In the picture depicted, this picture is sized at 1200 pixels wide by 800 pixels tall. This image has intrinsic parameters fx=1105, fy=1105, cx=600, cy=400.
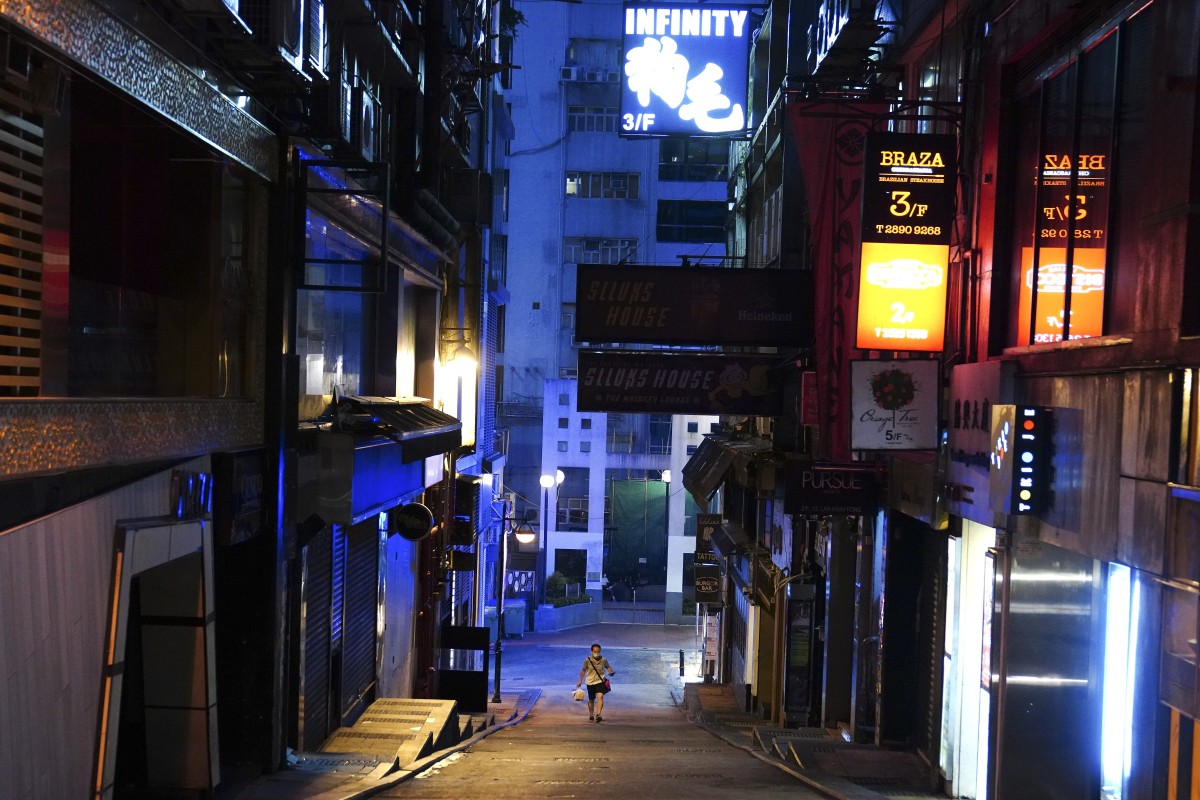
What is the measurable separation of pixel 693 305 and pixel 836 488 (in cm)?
370

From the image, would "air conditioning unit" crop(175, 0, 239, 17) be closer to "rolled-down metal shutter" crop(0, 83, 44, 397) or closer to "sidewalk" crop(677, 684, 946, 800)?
"rolled-down metal shutter" crop(0, 83, 44, 397)

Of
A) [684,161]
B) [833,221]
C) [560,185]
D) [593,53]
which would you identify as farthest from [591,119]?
[833,221]

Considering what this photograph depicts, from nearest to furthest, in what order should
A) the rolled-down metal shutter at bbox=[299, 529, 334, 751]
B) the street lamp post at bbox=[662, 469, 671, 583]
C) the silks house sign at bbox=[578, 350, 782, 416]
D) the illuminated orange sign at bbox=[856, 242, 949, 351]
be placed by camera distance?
1. the illuminated orange sign at bbox=[856, 242, 949, 351]
2. the rolled-down metal shutter at bbox=[299, 529, 334, 751]
3. the silks house sign at bbox=[578, 350, 782, 416]
4. the street lamp post at bbox=[662, 469, 671, 583]

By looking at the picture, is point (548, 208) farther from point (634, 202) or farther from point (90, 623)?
point (90, 623)

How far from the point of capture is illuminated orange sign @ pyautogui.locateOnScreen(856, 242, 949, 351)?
12.4 m

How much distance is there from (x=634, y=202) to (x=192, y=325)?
41658 mm

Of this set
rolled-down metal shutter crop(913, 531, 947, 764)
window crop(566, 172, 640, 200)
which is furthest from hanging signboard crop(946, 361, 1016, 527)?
window crop(566, 172, 640, 200)

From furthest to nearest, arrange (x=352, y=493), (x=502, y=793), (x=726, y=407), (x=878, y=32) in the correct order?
(x=726, y=407)
(x=878, y=32)
(x=352, y=493)
(x=502, y=793)

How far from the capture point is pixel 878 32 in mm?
15422

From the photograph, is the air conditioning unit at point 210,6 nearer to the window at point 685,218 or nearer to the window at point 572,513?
the window at point 685,218

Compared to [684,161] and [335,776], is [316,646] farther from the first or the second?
[684,161]

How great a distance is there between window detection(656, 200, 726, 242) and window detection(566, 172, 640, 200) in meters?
1.82

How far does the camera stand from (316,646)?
14172 mm

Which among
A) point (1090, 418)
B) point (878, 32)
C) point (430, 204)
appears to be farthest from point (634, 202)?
point (1090, 418)
